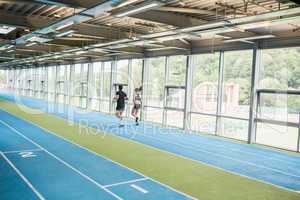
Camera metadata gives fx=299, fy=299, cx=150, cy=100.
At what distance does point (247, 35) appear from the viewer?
1096cm

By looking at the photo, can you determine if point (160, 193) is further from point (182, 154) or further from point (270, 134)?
point (270, 134)

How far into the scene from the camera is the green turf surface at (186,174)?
20.5 ft

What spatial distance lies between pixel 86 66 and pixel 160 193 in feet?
66.8

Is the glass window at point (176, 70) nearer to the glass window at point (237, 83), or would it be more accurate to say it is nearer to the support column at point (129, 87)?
the glass window at point (237, 83)

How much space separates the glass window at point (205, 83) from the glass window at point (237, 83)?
1.76ft

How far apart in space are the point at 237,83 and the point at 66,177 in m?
9.18

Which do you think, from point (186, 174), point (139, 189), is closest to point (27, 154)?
point (139, 189)

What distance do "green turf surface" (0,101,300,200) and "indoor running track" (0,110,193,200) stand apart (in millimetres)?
398

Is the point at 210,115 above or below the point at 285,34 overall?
below

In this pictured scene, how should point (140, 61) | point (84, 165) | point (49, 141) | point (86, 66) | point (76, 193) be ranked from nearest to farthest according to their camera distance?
point (76, 193), point (84, 165), point (49, 141), point (140, 61), point (86, 66)

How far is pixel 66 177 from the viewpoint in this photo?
22.0ft

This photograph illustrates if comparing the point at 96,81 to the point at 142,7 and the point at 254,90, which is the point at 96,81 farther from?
the point at 142,7

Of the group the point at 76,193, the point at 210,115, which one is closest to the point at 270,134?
the point at 210,115

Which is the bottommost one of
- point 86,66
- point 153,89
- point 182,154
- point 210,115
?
point 182,154
